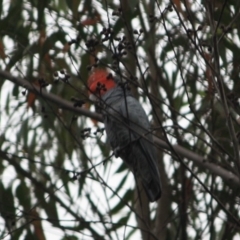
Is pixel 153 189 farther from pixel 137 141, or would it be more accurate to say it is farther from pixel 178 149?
pixel 178 149

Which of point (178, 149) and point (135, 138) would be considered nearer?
point (178, 149)

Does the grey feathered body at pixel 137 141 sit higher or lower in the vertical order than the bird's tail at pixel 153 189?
higher

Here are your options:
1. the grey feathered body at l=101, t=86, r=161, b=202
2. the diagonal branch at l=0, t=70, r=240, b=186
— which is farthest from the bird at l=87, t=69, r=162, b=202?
the diagonal branch at l=0, t=70, r=240, b=186

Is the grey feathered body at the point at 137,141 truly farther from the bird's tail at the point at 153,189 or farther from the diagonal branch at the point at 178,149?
the diagonal branch at the point at 178,149

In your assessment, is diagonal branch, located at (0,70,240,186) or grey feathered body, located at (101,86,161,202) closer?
diagonal branch, located at (0,70,240,186)

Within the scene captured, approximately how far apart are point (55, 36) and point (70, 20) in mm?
248

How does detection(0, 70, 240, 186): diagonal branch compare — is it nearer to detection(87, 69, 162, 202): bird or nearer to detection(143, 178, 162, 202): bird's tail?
detection(87, 69, 162, 202): bird

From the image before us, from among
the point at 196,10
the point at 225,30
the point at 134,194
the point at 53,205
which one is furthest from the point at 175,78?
the point at 225,30

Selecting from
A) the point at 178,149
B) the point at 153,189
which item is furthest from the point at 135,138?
the point at 178,149

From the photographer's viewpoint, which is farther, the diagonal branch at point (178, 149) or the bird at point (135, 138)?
the bird at point (135, 138)

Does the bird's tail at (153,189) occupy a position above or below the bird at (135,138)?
below

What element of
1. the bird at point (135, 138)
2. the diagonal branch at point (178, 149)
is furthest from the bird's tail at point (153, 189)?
the diagonal branch at point (178, 149)

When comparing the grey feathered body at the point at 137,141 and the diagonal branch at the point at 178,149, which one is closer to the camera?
the diagonal branch at the point at 178,149

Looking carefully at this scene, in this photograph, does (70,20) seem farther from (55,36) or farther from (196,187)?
(196,187)
